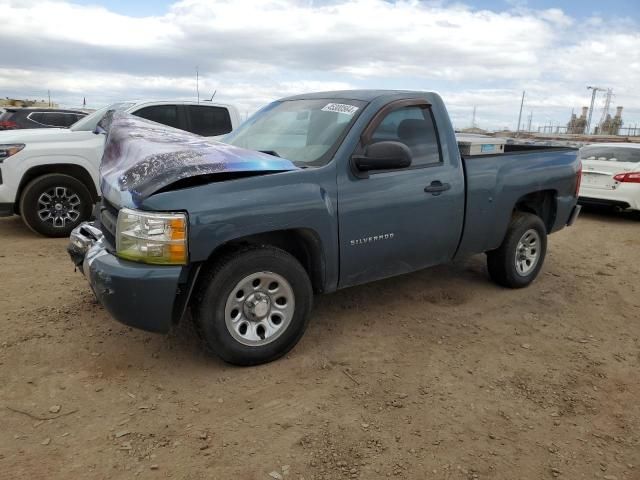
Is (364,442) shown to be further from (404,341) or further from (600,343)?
(600,343)

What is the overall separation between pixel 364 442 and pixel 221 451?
0.74 meters

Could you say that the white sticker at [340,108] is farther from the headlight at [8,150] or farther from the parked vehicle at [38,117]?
the parked vehicle at [38,117]

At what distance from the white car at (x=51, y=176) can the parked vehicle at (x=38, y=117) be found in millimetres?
6059

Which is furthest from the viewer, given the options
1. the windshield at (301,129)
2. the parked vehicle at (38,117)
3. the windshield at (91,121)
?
the parked vehicle at (38,117)

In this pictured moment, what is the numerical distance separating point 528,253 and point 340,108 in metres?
2.57

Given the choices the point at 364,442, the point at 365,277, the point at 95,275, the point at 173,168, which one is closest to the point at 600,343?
the point at 365,277

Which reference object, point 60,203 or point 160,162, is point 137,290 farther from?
point 60,203

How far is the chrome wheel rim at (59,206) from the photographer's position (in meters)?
6.67

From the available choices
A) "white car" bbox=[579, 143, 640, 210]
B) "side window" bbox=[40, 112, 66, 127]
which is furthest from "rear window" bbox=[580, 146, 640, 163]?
"side window" bbox=[40, 112, 66, 127]

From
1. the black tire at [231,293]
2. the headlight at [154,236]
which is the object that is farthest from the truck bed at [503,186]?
the headlight at [154,236]

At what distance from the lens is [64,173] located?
689 cm

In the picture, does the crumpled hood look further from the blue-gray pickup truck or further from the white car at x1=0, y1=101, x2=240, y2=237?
the white car at x1=0, y1=101, x2=240, y2=237

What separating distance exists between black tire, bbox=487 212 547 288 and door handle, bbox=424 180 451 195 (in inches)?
45.3

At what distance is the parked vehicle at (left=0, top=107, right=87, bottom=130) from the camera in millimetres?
12430
